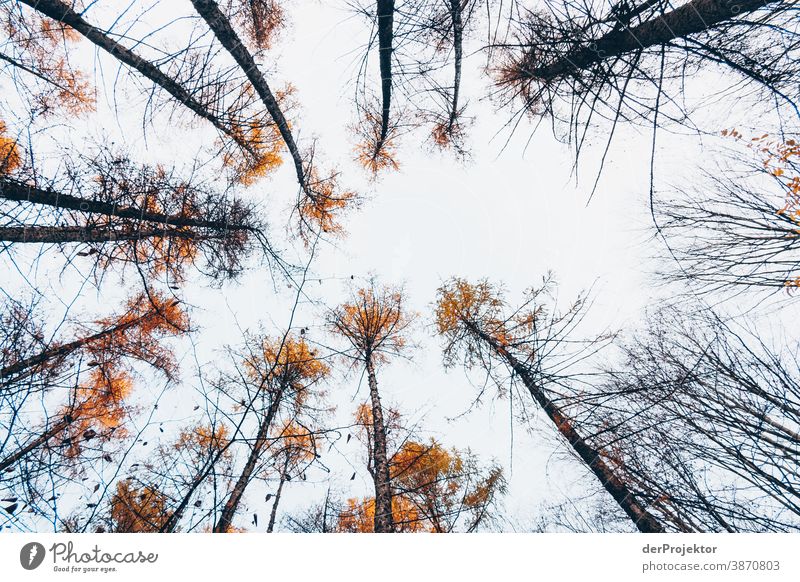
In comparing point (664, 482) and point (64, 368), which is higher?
point (64, 368)

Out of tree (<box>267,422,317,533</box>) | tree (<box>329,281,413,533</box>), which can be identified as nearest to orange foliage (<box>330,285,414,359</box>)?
tree (<box>329,281,413,533</box>)

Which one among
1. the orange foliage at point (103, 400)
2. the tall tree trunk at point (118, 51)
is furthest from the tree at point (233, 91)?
the orange foliage at point (103, 400)

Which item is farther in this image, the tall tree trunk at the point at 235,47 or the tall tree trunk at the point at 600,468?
the tall tree trunk at the point at 600,468

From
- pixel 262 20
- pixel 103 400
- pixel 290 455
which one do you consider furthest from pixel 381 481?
pixel 262 20

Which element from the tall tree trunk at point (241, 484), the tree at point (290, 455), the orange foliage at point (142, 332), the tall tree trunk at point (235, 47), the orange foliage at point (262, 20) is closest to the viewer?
the tree at point (290, 455)

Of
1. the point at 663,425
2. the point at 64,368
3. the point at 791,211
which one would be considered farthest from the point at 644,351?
the point at 64,368

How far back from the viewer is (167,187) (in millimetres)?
3996

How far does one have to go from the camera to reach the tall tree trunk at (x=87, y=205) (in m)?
3.11

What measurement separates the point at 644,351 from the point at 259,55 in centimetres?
720
